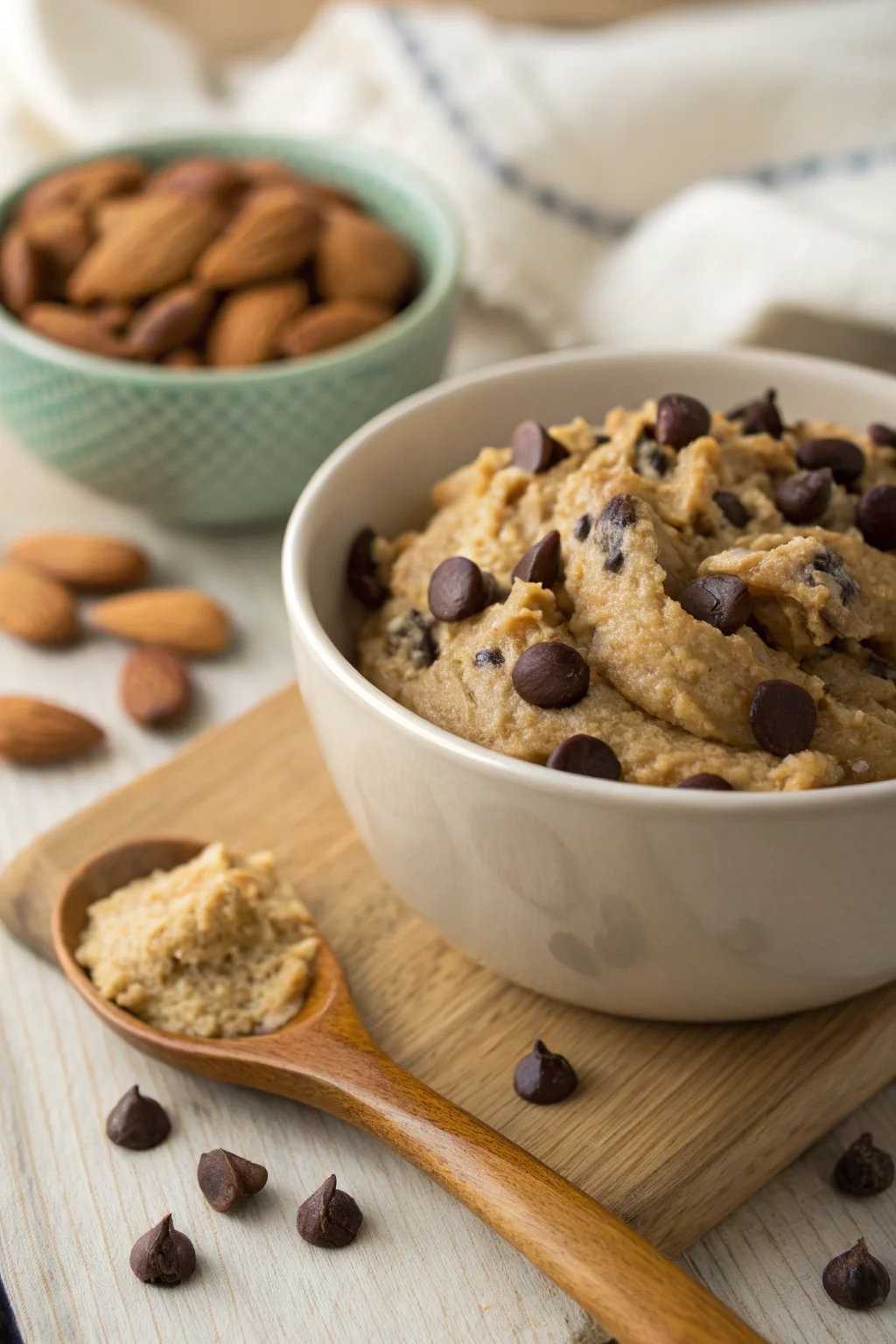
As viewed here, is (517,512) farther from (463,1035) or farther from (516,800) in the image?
(463,1035)

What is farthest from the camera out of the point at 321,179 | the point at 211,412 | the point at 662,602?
the point at 321,179

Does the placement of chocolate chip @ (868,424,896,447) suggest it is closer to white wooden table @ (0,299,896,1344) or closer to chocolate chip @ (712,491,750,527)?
chocolate chip @ (712,491,750,527)

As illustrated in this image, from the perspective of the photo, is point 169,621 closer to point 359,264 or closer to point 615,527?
point 359,264

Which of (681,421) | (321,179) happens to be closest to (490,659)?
(681,421)

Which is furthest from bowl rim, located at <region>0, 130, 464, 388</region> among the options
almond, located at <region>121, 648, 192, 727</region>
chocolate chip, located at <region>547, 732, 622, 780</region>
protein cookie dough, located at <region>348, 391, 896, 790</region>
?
chocolate chip, located at <region>547, 732, 622, 780</region>

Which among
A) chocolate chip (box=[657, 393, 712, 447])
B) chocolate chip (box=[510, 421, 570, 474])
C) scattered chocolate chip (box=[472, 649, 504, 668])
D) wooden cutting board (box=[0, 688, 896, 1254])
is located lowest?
wooden cutting board (box=[0, 688, 896, 1254])
